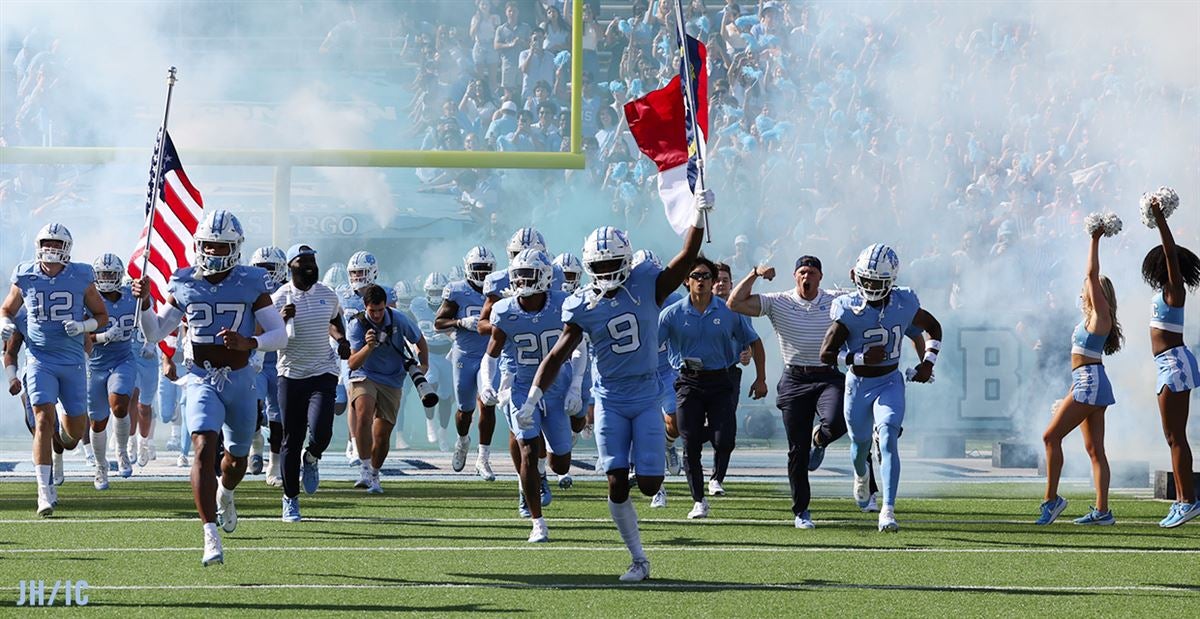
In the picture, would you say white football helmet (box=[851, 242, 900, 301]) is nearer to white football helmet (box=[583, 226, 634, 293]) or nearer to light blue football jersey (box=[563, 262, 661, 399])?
light blue football jersey (box=[563, 262, 661, 399])

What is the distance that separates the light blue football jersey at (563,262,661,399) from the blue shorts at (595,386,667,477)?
0.16 ft

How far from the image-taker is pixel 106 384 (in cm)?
1373

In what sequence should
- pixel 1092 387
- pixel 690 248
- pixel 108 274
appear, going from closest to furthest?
pixel 690 248 < pixel 1092 387 < pixel 108 274

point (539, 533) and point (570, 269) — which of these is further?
point (570, 269)

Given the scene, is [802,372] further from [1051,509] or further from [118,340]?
[118,340]

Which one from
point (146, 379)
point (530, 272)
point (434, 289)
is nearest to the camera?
point (530, 272)

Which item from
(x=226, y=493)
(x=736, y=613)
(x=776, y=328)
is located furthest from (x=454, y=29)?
(x=736, y=613)

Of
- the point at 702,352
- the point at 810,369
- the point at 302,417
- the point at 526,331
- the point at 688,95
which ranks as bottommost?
the point at 302,417

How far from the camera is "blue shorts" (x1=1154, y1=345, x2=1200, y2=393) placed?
10516 mm

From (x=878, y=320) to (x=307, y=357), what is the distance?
150 inches

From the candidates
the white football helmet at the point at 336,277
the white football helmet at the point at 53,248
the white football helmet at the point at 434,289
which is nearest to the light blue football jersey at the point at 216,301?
the white football helmet at the point at 53,248

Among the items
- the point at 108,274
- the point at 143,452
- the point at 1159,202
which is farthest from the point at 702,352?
the point at 143,452

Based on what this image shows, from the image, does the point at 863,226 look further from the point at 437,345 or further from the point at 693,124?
the point at 693,124

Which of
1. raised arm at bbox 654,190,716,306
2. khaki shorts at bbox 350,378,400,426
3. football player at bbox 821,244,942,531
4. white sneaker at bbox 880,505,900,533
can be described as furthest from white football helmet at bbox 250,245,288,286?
raised arm at bbox 654,190,716,306
